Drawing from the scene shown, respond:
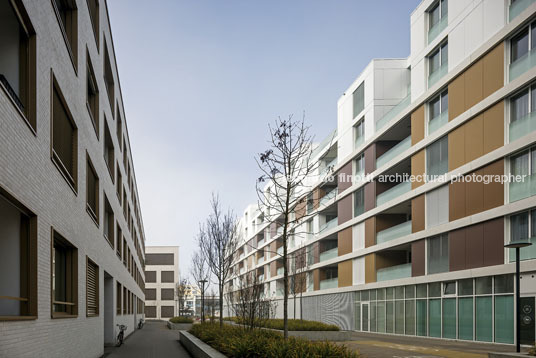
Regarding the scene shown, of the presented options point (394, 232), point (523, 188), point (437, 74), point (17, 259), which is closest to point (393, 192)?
point (394, 232)

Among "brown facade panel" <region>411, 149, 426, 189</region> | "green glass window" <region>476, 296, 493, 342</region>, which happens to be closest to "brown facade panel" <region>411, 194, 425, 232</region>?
"brown facade panel" <region>411, 149, 426, 189</region>

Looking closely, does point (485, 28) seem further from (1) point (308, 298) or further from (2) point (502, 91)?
(1) point (308, 298)

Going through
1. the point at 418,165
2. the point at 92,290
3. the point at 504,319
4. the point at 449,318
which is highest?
the point at 418,165

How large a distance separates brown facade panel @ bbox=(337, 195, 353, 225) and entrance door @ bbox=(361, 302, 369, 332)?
713 centimetres

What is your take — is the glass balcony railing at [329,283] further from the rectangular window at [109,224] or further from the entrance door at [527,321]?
the rectangular window at [109,224]

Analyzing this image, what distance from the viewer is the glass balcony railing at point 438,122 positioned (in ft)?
92.3

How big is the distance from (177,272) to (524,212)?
272ft

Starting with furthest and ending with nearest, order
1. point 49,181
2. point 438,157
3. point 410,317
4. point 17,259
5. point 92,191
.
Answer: point 410,317 < point 438,157 < point 92,191 < point 49,181 < point 17,259

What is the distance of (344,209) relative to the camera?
43.6m

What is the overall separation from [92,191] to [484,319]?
17410 mm

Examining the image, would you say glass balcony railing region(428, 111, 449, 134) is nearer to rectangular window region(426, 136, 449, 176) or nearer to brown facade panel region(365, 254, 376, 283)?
rectangular window region(426, 136, 449, 176)

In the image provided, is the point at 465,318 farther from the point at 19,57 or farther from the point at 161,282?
the point at 161,282

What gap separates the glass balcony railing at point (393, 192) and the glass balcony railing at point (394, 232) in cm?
187

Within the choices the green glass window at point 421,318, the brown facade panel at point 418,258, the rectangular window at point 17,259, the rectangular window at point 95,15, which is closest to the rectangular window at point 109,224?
the rectangular window at point 95,15
